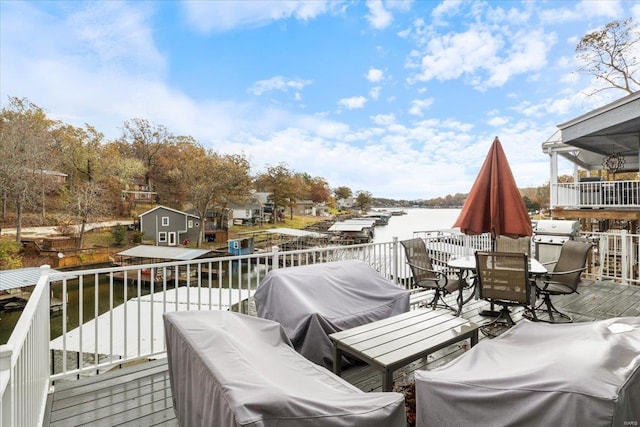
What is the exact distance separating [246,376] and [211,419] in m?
0.22

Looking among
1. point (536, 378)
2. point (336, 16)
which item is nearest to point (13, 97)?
point (336, 16)

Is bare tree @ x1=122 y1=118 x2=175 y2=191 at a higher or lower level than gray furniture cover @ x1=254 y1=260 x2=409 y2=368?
higher

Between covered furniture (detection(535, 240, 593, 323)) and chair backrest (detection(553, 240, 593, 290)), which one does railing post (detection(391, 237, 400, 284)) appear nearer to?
covered furniture (detection(535, 240, 593, 323))

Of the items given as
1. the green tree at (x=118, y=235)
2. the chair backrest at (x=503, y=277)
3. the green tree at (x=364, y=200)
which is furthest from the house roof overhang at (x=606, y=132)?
the green tree at (x=364, y=200)

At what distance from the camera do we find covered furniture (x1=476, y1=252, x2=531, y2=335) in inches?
145

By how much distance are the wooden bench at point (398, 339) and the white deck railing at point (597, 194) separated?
9372 millimetres

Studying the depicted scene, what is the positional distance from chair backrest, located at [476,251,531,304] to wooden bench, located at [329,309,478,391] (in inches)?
49.4

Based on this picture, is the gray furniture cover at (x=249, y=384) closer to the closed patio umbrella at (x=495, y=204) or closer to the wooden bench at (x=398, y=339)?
the wooden bench at (x=398, y=339)

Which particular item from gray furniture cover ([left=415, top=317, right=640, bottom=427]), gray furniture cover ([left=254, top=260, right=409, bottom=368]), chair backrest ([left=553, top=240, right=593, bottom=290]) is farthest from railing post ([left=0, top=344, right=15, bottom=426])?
chair backrest ([left=553, top=240, right=593, bottom=290])

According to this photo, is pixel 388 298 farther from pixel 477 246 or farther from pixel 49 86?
pixel 49 86

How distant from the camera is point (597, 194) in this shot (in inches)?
384

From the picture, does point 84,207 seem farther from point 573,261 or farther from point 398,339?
point 573,261

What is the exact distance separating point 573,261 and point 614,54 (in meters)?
16.0

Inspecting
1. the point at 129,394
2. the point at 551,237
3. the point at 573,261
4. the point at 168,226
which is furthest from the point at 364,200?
the point at 129,394
